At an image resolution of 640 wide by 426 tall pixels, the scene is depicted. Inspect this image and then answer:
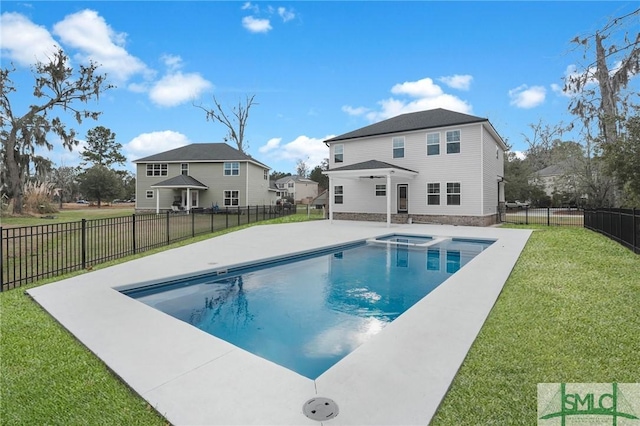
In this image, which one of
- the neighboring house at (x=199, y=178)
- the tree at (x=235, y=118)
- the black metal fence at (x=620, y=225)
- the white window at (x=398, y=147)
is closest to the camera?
the black metal fence at (x=620, y=225)

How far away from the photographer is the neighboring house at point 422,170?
58.4 ft

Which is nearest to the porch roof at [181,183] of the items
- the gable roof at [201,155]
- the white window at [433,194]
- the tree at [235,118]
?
the gable roof at [201,155]

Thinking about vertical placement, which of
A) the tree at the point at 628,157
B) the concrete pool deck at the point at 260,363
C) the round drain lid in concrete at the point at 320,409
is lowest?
the round drain lid in concrete at the point at 320,409

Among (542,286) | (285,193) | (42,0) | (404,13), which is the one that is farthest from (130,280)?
(285,193)

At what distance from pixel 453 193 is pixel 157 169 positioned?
2612 centimetres

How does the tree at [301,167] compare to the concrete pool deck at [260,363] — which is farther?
the tree at [301,167]

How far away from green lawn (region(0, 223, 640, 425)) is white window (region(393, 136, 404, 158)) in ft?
50.1

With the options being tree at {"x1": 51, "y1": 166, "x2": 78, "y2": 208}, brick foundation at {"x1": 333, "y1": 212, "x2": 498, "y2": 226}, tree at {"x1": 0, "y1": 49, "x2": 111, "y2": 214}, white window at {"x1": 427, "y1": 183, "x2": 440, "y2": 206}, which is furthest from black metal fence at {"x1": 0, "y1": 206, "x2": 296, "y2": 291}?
tree at {"x1": 51, "y1": 166, "x2": 78, "y2": 208}

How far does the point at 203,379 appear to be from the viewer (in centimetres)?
299

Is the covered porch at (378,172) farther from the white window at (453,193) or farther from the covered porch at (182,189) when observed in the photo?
the covered porch at (182,189)

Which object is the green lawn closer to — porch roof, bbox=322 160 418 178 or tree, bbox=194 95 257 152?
porch roof, bbox=322 160 418 178

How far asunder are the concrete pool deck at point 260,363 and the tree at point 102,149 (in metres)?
63.9

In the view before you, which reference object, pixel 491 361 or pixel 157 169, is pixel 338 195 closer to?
pixel 157 169

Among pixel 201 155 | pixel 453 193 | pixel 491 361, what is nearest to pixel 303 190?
pixel 201 155
